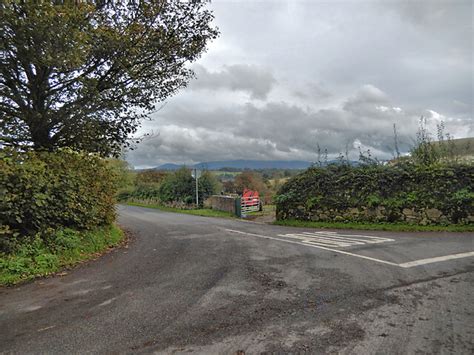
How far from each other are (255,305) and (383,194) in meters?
9.13

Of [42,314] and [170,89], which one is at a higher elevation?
[170,89]

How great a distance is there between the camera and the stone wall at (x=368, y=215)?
33.4 feet

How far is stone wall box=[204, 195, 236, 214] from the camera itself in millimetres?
21686

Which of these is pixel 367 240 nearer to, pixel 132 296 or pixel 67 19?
pixel 132 296

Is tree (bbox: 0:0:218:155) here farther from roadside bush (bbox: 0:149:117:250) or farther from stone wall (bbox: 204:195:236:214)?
stone wall (bbox: 204:195:236:214)

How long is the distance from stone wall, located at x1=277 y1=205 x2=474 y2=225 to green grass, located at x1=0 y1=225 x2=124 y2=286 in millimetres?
8114

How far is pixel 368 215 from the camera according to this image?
37.3ft

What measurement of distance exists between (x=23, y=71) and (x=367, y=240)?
9727mm

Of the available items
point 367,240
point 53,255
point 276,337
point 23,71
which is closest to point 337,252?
point 367,240

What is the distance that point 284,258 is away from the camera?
21.0 feet

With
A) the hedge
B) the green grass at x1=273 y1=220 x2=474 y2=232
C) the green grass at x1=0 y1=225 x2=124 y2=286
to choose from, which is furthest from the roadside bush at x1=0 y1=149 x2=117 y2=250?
the hedge

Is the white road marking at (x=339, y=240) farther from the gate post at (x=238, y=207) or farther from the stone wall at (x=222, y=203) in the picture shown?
the stone wall at (x=222, y=203)

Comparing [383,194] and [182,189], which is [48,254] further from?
[182,189]

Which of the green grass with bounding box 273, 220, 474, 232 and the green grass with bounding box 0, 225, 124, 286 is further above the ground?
the green grass with bounding box 0, 225, 124, 286
